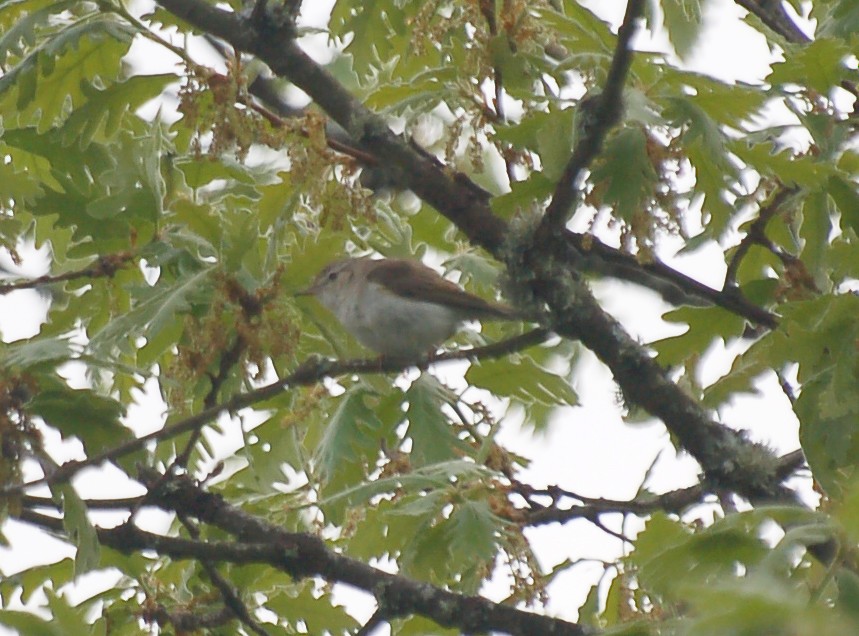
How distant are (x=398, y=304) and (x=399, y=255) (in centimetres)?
77

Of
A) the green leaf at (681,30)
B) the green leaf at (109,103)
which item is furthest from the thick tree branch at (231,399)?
the green leaf at (681,30)

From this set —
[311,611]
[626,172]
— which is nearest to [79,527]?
[311,611]

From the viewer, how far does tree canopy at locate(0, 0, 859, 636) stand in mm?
2656

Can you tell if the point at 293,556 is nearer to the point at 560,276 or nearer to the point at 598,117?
the point at 560,276

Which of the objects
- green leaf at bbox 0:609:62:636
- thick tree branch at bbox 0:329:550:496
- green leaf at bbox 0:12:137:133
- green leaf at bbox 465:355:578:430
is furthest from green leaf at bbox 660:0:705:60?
green leaf at bbox 0:609:62:636

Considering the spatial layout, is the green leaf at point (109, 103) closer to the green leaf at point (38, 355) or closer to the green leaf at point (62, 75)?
the green leaf at point (62, 75)

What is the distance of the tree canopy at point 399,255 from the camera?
8.71 feet

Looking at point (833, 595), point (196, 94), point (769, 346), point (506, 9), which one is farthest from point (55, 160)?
point (833, 595)

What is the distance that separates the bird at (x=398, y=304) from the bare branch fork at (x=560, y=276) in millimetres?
861

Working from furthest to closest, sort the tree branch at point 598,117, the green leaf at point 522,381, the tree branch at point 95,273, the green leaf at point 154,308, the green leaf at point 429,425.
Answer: the green leaf at point 522,381
the green leaf at point 429,425
the tree branch at point 95,273
the green leaf at point 154,308
the tree branch at point 598,117

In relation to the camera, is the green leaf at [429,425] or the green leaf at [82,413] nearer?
the green leaf at [82,413]

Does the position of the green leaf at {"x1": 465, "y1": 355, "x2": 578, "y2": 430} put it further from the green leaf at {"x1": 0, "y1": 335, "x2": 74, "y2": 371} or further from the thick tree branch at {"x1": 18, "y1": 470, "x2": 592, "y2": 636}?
the green leaf at {"x1": 0, "y1": 335, "x2": 74, "y2": 371}

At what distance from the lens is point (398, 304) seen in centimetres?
460

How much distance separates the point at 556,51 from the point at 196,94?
116 centimetres
